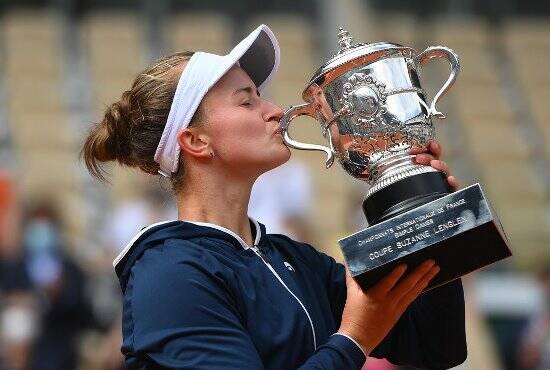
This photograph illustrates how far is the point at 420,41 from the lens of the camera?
9078 mm

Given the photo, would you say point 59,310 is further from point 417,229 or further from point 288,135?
point 417,229

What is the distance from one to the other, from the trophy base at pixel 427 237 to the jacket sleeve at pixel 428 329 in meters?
0.24

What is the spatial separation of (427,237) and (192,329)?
0.41 metres

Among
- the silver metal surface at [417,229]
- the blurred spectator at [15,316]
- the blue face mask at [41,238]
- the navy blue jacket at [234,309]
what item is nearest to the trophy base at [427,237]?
the silver metal surface at [417,229]

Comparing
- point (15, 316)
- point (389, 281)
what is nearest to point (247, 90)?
point (389, 281)

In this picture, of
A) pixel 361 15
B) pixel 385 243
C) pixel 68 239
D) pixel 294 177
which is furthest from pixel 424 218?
pixel 361 15

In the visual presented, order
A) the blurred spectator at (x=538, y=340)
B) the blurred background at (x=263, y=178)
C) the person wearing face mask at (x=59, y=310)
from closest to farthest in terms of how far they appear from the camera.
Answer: the person wearing face mask at (x=59, y=310) < the blurred background at (x=263, y=178) < the blurred spectator at (x=538, y=340)

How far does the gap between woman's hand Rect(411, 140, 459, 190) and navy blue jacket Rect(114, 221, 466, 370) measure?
21 cm

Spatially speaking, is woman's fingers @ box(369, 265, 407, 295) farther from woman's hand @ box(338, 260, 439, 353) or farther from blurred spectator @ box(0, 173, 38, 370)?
blurred spectator @ box(0, 173, 38, 370)

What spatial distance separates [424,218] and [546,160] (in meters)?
6.72

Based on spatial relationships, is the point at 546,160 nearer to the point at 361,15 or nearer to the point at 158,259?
the point at 361,15

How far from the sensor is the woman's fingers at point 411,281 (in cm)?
229

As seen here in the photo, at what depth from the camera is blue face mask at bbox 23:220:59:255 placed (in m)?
6.04

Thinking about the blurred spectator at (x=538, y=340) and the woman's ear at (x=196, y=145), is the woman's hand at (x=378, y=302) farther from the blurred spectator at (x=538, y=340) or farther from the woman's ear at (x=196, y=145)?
the blurred spectator at (x=538, y=340)
